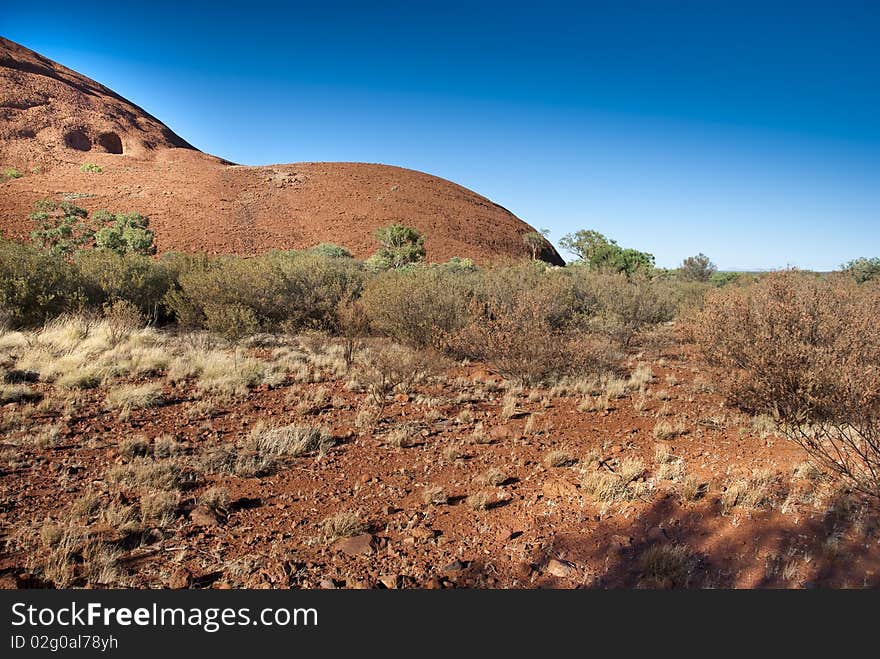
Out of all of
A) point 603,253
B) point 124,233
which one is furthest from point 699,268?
point 124,233

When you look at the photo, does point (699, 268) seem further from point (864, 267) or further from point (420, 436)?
point (420, 436)

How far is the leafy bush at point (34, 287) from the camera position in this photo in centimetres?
949

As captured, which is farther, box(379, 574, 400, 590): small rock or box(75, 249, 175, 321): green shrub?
box(75, 249, 175, 321): green shrub

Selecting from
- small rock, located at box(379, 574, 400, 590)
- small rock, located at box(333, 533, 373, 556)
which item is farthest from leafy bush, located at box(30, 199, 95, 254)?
small rock, located at box(379, 574, 400, 590)

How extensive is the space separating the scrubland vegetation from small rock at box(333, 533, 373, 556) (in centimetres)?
2

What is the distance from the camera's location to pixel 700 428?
623 centimetres

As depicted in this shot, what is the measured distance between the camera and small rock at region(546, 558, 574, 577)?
124 inches

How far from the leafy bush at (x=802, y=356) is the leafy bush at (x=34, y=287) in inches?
491

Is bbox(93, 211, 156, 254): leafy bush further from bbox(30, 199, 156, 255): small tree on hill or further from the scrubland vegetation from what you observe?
the scrubland vegetation

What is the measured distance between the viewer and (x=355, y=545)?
11.1ft

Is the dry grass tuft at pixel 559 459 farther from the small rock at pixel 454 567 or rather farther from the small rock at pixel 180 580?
the small rock at pixel 180 580

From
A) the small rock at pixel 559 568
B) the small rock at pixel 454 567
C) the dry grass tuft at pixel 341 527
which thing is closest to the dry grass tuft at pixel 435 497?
the dry grass tuft at pixel 341 527

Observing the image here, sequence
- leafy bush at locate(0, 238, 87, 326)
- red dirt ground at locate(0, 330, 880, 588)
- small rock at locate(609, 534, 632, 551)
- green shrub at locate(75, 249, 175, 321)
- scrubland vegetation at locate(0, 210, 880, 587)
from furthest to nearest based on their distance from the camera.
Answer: green shrub at locate(75, 249, 175, 321) → leafy bush at locate(0, 238, 87, 326) → small rock at locate(609, 534, 632, 551) → scrubland vegetation at locate(0, 210, 880, 587) → red dirt ground at locate(0, 330, 880, 588)

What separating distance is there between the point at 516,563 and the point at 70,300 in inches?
446
